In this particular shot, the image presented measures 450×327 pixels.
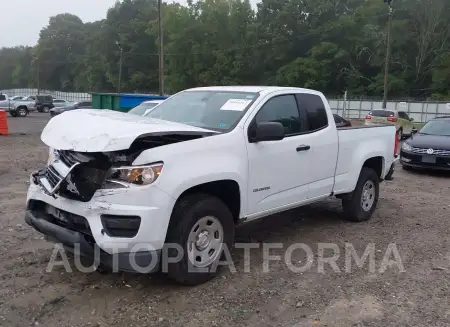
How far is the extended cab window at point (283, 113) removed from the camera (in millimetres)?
5086

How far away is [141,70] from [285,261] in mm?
82468

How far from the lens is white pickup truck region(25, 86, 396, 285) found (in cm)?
377

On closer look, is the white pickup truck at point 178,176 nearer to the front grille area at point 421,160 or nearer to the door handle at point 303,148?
the door handle at point 303,148

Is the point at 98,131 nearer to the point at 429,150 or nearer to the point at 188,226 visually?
the point at 188,226

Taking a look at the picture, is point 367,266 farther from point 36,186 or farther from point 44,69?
point 44,69

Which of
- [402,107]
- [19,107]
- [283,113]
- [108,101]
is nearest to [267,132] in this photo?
[283,113]

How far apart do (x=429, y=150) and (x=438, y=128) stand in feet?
5.04

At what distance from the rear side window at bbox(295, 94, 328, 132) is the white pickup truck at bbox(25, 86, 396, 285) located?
0.02m

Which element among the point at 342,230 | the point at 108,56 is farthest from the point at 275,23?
the point at 342,230

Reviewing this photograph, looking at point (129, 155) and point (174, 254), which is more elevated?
point (129, 155)

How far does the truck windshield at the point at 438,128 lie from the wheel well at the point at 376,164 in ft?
19.1

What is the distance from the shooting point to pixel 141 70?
276 ft

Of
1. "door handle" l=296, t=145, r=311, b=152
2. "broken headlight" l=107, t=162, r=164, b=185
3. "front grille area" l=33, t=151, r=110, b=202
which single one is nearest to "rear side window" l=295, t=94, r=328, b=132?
"door handle" l=296, t=145, r=311, b=152

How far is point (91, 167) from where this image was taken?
3977mm
